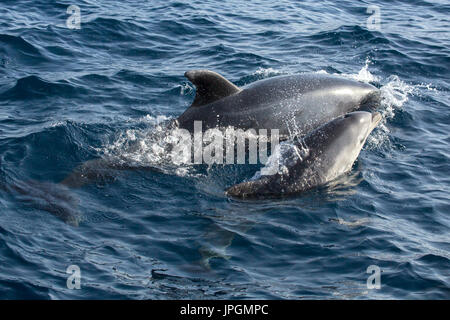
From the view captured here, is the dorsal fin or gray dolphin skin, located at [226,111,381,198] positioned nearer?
gray dolphin skin, located at [226,111,381,198]

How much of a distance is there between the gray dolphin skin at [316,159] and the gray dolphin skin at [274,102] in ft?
3.38

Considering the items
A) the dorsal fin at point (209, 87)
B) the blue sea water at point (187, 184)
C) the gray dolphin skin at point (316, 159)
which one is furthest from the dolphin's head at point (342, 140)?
the dorsal fin at point (209, 87)

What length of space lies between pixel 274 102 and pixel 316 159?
191cm

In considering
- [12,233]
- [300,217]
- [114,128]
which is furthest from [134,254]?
[114,128]

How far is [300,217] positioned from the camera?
9992 mm

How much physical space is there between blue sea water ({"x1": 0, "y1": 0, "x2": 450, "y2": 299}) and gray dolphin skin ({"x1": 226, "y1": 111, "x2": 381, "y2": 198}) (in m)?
0.23

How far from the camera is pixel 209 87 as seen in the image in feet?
38.1

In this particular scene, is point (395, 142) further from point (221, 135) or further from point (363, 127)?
point (221, 135)

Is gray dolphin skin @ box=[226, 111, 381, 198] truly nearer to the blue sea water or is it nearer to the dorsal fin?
the blue sea water

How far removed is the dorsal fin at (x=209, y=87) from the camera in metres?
11.3

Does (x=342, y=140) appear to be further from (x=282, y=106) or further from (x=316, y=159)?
(x=282, y=106)

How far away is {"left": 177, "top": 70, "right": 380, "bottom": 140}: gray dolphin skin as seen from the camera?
38.6ft

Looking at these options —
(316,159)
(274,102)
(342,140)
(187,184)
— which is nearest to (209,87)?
(274,102)

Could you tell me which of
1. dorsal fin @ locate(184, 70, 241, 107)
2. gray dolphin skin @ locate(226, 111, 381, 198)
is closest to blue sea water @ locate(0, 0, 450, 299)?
gray dolphin skin @ locate(226, 111, 381, 198)
